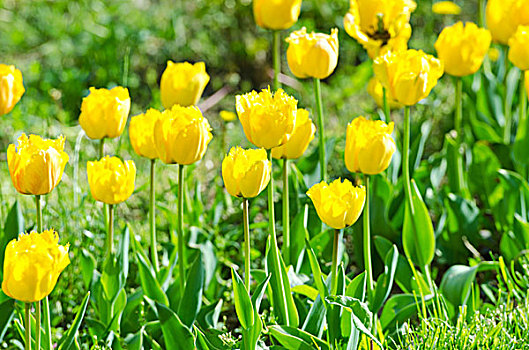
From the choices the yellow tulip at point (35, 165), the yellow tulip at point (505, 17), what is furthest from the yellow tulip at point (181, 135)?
the yellow tulip at point (505, 17)

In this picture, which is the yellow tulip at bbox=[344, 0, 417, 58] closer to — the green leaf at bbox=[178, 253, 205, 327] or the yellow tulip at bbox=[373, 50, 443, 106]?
the yellow tulip at bbox=[373, 50, 443, 106]

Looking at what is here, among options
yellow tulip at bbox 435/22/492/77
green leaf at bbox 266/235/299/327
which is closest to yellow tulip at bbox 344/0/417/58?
yellow tulip at bbox 435/22/492/77

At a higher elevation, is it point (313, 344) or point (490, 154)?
point (490, 154)

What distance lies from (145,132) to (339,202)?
1.66 ft

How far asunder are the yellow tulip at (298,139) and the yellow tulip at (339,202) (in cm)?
22

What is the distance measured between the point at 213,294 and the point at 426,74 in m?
0.80

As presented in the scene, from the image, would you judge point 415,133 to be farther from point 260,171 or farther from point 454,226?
point 260,171

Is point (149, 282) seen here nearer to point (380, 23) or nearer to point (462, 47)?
point (380, 23)

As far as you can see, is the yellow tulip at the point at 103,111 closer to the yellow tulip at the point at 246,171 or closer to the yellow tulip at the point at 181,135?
the yellow tulip at the point at 181,135

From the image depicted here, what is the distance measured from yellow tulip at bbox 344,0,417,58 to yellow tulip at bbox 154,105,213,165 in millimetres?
592

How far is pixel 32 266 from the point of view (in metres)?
1.14

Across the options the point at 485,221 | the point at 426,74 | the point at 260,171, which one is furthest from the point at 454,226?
the point at 260,171

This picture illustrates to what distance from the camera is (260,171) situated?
1.29 meters

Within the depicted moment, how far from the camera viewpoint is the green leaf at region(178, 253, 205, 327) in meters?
1.58
